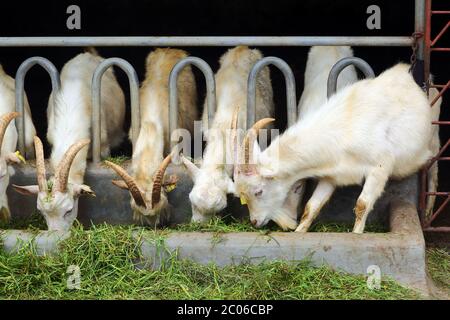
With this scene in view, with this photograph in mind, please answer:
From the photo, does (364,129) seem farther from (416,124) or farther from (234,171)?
(234,171)

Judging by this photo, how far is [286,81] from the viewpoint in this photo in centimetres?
813

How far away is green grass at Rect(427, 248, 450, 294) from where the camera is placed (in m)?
7.31

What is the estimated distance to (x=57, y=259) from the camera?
6883 mm

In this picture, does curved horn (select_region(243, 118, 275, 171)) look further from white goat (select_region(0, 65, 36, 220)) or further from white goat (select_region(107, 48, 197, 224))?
white goat (select_region(0, 65, 36, 220))

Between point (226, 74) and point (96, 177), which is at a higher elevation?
point (226, 74)

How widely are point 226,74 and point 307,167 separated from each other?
2.18 meters

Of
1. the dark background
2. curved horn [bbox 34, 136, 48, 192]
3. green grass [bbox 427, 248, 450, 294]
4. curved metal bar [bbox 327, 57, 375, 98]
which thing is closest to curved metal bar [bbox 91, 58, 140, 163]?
curved horn [bbox 34, 136, 48, 192]

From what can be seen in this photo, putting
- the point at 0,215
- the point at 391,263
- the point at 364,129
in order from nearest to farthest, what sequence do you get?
the point at 391,263, the point at 364,129, the point at 0,215

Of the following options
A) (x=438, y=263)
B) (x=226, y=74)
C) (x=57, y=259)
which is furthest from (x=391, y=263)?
(x=226, y=74)

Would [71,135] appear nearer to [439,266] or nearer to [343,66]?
[343,66]

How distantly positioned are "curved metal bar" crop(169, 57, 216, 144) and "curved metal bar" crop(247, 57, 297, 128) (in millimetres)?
376

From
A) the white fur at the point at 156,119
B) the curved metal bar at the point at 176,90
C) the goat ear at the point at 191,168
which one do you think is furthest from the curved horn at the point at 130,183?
the curved metal bar at the point at 176,90
